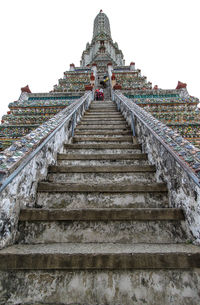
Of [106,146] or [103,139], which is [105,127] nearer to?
[103,139]

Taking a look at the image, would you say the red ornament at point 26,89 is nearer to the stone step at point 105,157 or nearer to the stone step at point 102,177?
the stone step at point 105,157

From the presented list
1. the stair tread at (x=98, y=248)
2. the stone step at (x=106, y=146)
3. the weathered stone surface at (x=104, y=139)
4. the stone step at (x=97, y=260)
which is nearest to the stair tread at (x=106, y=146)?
the stone step at (x=106, y=146)

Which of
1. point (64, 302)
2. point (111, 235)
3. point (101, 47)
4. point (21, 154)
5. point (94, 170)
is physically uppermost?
point (101, 47)

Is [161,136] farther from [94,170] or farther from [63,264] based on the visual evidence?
[63,264]

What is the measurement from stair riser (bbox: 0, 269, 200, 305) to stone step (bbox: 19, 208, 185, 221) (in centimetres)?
50

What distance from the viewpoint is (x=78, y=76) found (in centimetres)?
1316

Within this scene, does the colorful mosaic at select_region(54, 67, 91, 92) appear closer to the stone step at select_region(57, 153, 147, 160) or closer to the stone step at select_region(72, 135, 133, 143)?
the stone step at select_region(72, 135, 133, 143)

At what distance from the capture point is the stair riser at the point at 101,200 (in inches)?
77.1

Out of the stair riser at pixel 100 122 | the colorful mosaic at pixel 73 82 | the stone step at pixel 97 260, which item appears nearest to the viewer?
the stone step at pixel 97 260

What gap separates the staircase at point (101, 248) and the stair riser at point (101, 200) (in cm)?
1

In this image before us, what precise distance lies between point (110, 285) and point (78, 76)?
1422 cm

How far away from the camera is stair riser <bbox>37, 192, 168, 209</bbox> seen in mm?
1959

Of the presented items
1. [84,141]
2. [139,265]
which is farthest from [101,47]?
[139,265]

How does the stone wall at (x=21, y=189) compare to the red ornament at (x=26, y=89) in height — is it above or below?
below
